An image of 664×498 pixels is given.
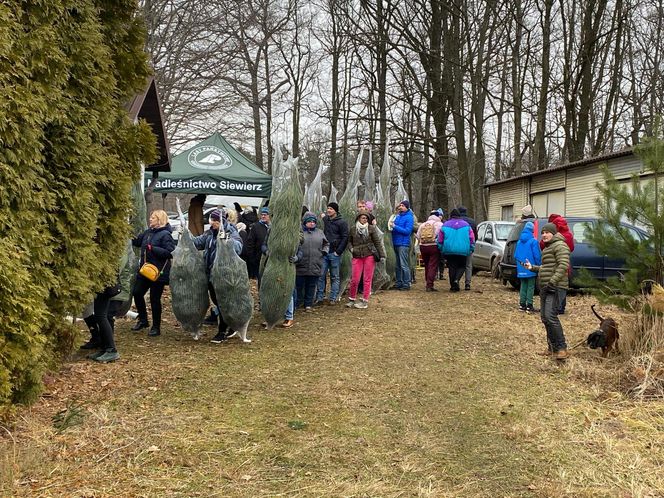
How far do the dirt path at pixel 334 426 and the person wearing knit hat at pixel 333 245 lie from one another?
117 inches

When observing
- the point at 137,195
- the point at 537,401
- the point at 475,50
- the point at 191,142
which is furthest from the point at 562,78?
the point at 537,401

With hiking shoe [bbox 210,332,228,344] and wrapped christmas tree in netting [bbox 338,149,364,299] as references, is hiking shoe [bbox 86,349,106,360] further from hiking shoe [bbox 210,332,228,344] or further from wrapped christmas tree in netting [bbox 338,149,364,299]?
wrapped christmas tree in netting [bbox 338,149,364,299]

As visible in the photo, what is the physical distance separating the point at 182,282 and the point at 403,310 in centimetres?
429

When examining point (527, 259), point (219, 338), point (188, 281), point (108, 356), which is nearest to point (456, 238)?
point (527, 259)

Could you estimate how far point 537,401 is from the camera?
495 centimetres

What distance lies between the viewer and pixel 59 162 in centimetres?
421

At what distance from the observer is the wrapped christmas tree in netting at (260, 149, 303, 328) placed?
7562mm

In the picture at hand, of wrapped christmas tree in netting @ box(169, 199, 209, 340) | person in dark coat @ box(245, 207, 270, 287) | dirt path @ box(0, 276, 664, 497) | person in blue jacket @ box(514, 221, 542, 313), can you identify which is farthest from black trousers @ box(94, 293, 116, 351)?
person in blue jacket @ box(514, 221, 542, 313)

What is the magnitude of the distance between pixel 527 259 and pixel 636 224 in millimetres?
3176

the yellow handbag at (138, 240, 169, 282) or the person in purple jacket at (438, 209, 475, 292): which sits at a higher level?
the person in purple jacket at (438, 209, 475, 292)

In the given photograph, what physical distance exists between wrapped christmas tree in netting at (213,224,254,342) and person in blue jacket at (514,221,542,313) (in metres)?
5.09

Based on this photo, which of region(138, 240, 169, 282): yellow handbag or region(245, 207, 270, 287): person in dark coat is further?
region(245, 207, 270, 287): person in dark coat

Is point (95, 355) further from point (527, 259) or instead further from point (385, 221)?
point (385, 221)

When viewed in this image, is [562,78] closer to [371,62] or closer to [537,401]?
[371,62]
